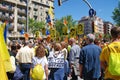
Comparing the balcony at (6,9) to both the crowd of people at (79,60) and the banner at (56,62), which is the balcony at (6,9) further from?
the banner at (56,62)

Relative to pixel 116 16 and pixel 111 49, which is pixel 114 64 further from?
pixel 116 16

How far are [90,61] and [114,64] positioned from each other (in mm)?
3773

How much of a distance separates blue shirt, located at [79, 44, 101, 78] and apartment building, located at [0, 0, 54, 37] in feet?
280

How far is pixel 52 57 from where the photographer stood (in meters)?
11.9

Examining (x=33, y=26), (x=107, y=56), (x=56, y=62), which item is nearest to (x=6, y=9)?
(x=33, y=26)

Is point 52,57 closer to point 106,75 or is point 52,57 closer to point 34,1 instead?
point 106,75

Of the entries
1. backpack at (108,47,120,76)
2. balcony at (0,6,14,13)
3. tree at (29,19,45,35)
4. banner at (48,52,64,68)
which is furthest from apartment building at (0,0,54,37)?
backpack at (108,47,120,76)

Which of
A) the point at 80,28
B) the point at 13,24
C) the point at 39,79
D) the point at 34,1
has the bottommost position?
the point at 39,79

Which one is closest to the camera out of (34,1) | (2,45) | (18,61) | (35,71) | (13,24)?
(2,45)

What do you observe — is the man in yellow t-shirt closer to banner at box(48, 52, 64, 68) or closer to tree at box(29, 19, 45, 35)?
banner at box(48, 52, 64, 68)

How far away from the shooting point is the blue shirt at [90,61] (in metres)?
9.55

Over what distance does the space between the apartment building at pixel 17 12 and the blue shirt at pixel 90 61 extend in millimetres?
85465

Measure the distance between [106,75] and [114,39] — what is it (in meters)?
0.60

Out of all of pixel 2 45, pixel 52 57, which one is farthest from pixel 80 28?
pixel 2 45
